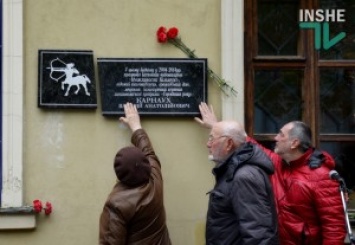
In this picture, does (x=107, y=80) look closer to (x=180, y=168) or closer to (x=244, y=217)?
(x=180, y=168)

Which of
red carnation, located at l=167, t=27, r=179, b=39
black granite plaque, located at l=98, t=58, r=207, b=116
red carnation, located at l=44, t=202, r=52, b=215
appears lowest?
red carnation, located at l=44, t=202, r=52, b=215

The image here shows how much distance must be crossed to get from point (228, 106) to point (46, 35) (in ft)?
4.55

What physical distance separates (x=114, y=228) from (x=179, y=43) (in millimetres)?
1593

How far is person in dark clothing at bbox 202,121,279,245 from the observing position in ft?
14.5

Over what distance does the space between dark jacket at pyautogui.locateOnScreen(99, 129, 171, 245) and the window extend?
4.17 feet

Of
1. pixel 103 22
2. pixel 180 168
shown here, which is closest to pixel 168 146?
pixel 180 168

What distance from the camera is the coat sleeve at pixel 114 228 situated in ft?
15.5

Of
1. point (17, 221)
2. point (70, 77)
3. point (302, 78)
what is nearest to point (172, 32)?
point (70, 77)

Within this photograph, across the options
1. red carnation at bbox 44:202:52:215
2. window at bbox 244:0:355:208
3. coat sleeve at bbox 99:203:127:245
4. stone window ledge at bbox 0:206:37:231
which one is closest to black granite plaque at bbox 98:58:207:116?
window at bbox 244:0:355:208

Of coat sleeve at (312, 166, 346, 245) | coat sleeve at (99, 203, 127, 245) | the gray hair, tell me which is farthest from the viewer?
the gray hair

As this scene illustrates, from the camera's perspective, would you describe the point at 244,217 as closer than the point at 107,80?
Yes

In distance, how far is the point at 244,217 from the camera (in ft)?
14.5

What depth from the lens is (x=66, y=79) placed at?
18.5 feet

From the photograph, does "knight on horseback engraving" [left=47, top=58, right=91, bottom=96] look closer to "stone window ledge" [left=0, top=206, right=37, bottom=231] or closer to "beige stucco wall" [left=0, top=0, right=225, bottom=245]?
"beige stucco wall" [left=0, top=0, right=225, bottom=245]
